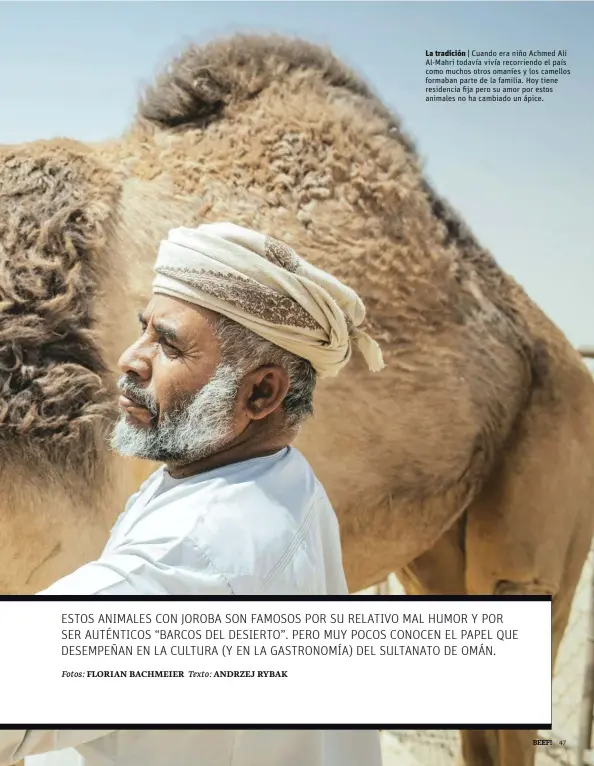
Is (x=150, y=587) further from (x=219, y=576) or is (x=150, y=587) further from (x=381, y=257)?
(x=381, y=257)

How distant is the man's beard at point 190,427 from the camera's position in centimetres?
105

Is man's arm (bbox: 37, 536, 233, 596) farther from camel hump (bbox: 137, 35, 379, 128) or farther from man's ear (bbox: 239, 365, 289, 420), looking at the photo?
camel hump (bbox: 137, 35, 379, 128)

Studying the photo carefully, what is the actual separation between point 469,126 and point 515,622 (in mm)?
839

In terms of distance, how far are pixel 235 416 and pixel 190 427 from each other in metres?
0.05

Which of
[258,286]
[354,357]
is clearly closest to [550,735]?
[354,357]

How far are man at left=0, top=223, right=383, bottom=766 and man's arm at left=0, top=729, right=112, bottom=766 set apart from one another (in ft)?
0.04

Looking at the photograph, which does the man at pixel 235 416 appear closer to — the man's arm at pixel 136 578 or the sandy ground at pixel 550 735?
the man's arm at pixel 136 578

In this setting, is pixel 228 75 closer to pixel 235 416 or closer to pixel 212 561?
pixel 235 416

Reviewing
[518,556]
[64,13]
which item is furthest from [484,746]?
[64,13]

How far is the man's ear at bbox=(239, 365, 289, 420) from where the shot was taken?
1.07 metres

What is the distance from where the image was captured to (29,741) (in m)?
0.85
